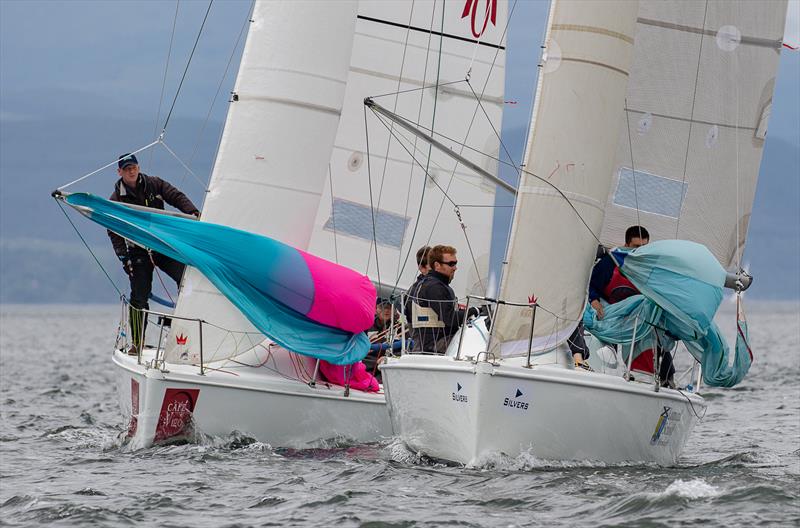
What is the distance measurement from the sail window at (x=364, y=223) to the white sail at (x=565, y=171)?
5254 mm

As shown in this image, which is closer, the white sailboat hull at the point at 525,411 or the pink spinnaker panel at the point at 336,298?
the white sailboat hull at the point at 525,411

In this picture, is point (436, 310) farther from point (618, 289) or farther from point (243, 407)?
point (243, 407)

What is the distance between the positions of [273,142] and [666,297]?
405 cm

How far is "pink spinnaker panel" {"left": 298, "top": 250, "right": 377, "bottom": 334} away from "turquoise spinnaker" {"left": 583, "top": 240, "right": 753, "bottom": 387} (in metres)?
2.20

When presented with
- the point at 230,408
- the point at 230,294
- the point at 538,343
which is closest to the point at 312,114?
the point at 230,294

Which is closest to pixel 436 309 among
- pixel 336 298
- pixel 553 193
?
pixel 336 298

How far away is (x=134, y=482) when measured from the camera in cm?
1009

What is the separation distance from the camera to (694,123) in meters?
13.5

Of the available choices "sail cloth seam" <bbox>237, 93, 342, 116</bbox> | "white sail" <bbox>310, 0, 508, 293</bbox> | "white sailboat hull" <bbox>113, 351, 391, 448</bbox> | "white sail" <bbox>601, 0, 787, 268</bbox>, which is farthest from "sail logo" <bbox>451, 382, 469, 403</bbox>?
"white sail" <bbox>310, 0, 508, 293</bbox>

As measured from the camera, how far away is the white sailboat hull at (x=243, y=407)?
11.7 metres

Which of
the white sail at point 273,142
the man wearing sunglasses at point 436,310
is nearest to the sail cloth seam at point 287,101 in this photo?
the white sail at point 273,142

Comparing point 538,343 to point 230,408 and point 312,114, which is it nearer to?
point 230,408

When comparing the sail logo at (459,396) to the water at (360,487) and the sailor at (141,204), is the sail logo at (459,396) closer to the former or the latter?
the water at (360,487)

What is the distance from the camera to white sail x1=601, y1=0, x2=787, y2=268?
43.6ft
